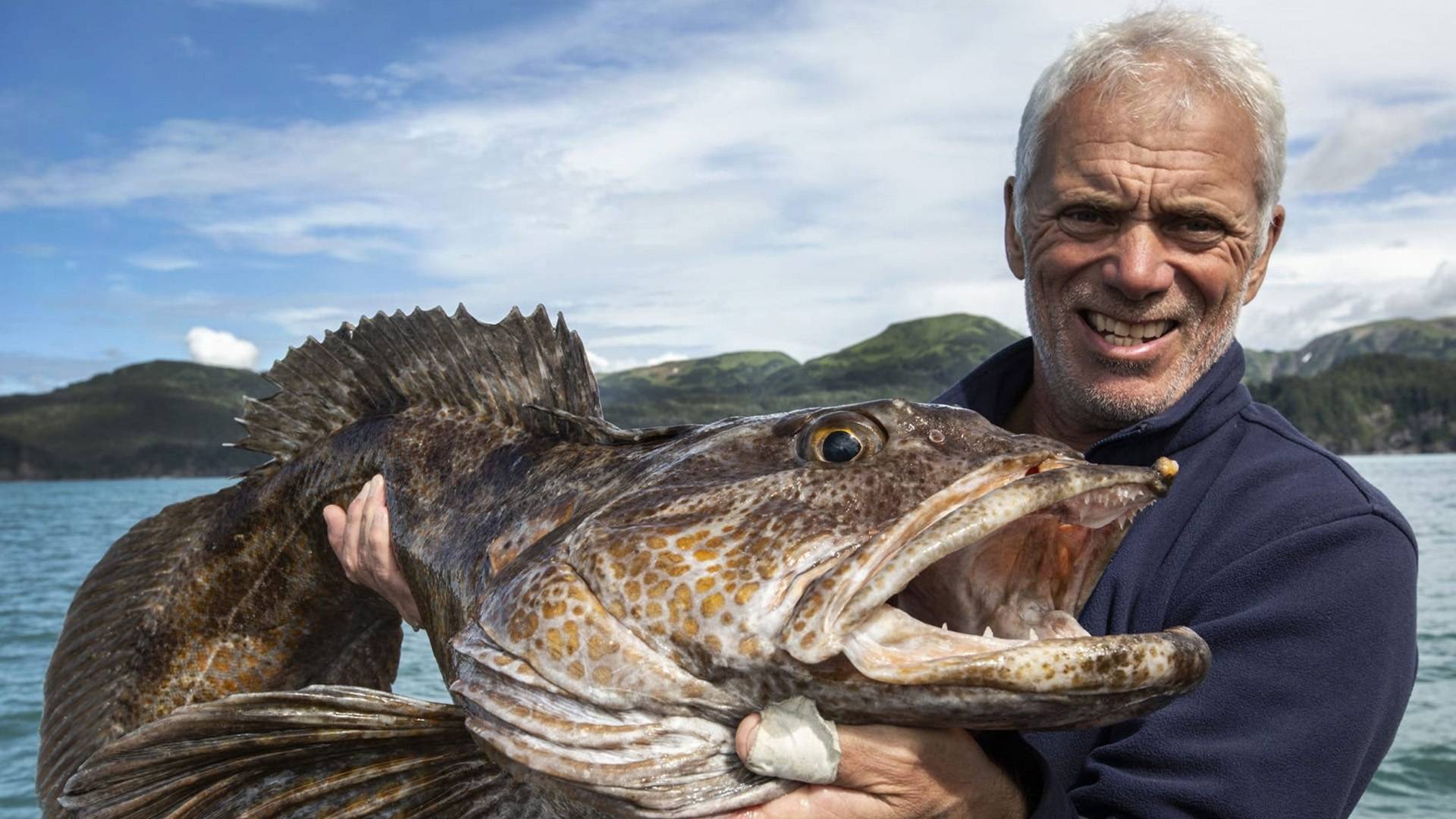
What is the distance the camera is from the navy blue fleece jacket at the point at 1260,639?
9.12 feet

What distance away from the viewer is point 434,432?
4055 mm

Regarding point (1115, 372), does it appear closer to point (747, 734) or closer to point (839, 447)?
point (839, 447)

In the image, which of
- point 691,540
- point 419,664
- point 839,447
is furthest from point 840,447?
point 419,664

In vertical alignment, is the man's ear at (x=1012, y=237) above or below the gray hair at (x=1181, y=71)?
below

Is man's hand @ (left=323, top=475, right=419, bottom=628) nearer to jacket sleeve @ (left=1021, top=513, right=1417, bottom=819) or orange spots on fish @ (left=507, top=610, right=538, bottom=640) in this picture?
orange spots on fish @ (left=507, top=610, right=538, bottom=640)

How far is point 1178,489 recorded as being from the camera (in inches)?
138

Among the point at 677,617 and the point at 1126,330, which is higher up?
the point at 1126,330

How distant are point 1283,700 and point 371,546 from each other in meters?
3.09

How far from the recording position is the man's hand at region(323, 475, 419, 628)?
3.96 m

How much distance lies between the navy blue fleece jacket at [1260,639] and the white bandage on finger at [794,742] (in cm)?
69

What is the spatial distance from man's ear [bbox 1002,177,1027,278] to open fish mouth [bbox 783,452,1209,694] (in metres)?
2.32

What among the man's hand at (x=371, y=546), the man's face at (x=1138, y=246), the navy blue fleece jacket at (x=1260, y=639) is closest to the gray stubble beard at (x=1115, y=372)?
the man's face at (x=1138, y=246)

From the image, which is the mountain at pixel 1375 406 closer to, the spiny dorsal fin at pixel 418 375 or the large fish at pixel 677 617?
the spiny dorsal fin at pixel 418 375

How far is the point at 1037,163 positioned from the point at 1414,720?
15538mm
